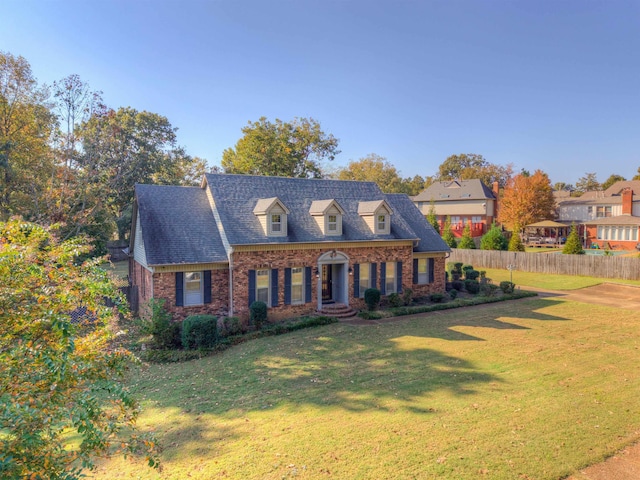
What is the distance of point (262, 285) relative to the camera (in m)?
17.8

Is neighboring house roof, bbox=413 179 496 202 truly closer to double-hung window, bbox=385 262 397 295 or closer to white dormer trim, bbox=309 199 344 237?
double-hung window, bbox=385 262 397 295

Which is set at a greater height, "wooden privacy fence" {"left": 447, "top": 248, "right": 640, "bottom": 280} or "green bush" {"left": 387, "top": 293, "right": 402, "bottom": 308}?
A: "wooden privacy fence" {"left": 447, "top": 248, "right": 640, "bottom": 280}

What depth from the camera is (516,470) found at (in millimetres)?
6816

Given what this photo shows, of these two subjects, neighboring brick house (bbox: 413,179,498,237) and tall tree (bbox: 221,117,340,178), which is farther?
neighboring brick house (bbox: 413,179,498,237)

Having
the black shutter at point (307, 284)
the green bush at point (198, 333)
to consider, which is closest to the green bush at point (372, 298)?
the black shutter at point (307, 284)

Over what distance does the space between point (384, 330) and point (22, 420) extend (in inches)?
568

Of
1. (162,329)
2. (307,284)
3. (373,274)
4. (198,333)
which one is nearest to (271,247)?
(307,284)

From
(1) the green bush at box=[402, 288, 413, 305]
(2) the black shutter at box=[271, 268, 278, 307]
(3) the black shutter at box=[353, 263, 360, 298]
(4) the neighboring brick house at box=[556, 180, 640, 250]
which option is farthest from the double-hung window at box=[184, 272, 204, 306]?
(4) the neighboring brick house at box=[556, 180, 640, 250]

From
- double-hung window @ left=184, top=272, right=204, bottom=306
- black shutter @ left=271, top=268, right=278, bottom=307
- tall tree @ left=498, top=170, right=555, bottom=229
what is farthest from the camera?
tall tree @ left=498, top=170, right=555, bottom=229

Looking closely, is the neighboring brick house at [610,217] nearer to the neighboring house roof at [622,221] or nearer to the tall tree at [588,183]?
the neighboring house roof at [622,221]

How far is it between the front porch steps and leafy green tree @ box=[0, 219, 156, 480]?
14194 mm

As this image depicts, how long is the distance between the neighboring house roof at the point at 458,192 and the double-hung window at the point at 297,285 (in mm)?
40829

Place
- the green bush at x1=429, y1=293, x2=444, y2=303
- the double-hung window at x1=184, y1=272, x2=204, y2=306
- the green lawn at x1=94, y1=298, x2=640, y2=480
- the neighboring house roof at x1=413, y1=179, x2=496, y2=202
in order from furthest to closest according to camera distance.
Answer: the neighboring house roof at x1=413, y1=179, x2=496, y2=202
the green bush at x1=429, y1=293, x2=444, y2=303
the double-hung window at x1=184, y1=272, x2=204, y2=306
the green lawn at x1=94, y1=298, x2=640, y2=480

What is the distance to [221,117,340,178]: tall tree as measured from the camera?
36.6 meters
